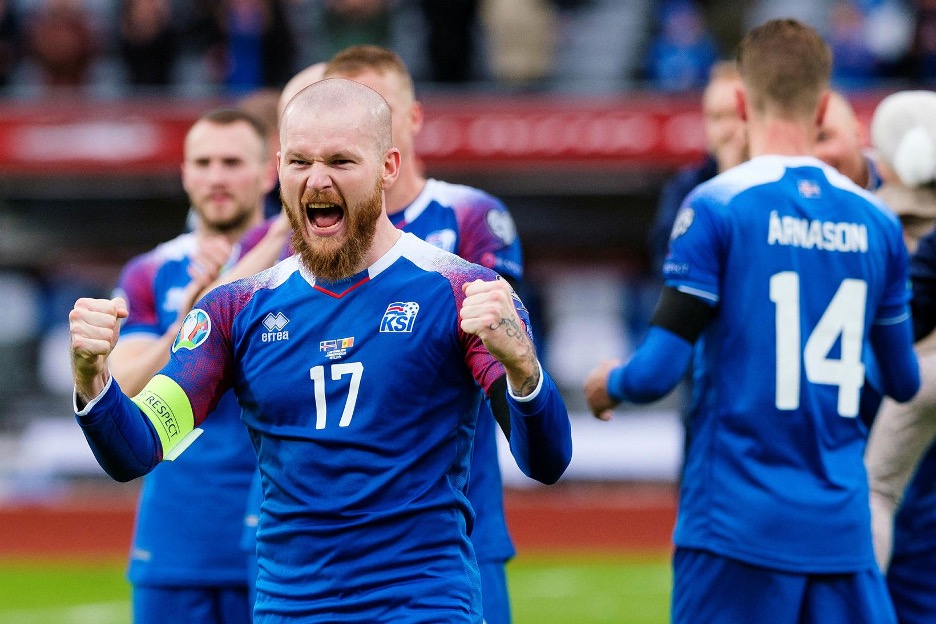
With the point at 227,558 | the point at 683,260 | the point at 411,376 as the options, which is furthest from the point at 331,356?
the point at 227,558

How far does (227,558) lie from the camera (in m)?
5.31

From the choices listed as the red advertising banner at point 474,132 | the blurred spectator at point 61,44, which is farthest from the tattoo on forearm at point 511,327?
the blurred spectator at point 61,44

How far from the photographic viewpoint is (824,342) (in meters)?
4.33

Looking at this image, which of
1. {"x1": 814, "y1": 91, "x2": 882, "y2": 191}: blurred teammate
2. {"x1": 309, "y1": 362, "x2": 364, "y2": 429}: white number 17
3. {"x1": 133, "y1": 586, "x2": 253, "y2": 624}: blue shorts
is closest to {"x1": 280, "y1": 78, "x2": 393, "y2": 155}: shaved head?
{"x1": 309, "y1": 362, "x2": 364, "y2": 429}: white number 17

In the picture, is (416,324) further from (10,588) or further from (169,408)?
(10,588)

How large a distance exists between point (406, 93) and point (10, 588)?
9002 millimetres

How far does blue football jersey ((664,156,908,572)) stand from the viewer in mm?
4270

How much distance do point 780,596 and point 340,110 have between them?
185 centimetres

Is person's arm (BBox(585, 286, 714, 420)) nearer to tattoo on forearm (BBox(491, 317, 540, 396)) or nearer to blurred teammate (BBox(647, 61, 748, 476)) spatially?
tattoo on forearm (BBox(491, 317, 540, 396))

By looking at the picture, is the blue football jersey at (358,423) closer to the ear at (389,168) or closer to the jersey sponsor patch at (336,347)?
the jersey sponsor patch at (336,347)

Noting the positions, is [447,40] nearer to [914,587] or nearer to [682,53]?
[682,53]

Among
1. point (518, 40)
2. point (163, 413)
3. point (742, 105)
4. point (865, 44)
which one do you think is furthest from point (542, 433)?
point (865, 44)

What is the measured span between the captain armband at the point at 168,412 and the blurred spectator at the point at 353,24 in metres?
12.4

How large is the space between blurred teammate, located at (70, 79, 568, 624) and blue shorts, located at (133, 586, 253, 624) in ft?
5.73
